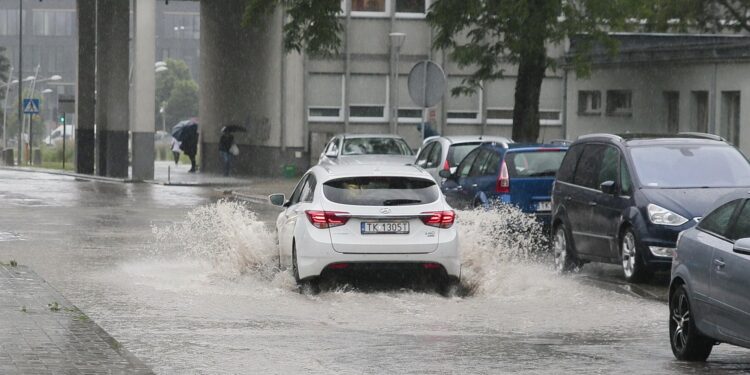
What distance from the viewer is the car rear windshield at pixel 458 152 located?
25930mm

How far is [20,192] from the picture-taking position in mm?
36344

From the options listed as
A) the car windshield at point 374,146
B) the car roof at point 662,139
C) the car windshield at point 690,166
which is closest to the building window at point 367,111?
the car windshield at point 374,146

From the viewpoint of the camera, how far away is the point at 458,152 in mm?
26203

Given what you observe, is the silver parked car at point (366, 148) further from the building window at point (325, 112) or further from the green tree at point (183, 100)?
the green tree at point (183, 100)

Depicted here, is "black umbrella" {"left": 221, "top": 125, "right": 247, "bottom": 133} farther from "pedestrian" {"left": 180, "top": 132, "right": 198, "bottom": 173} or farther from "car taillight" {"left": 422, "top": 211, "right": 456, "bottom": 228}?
"car taillight" {"left": 422, "top": 211, "right": 456, "bottom": 228}

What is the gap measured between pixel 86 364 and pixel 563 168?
10.3 metres

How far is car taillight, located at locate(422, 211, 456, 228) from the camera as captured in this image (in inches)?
590

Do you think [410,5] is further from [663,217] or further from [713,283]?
[713,283]

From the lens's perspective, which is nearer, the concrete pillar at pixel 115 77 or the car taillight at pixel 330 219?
the car taillight at pixel 330 219

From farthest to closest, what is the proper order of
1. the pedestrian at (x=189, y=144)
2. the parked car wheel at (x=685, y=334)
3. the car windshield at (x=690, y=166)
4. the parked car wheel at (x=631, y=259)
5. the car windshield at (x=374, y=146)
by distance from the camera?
1. the pedestrian at (x=189, y=144)
2. the car windshield at (x=374, y=146)
3. the car windshield at (x=690, y=166)
4. the parked car wheel at (x=631, y=259)
5. the parked car wheel at (x=685, y=334)

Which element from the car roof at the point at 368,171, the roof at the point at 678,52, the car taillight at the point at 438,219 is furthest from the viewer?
the roof at the point at 678,52

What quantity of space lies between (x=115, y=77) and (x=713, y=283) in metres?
38.8

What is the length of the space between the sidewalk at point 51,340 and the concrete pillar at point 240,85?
3307 cm

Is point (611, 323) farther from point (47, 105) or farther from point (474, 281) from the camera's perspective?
point (47, 105)
